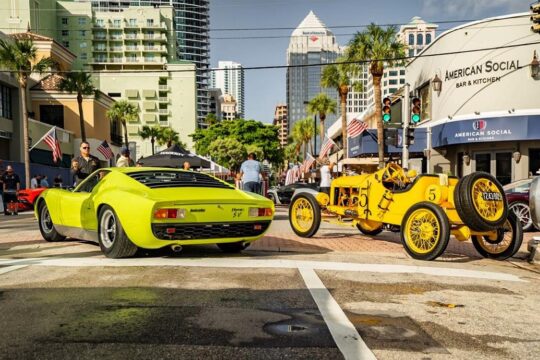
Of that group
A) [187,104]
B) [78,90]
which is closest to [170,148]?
[78,90]

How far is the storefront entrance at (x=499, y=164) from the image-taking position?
21.7 m

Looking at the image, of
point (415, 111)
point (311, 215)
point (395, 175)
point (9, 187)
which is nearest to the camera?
point (395, 175)

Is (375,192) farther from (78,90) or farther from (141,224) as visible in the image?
(78,90)

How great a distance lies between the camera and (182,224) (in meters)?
5.97

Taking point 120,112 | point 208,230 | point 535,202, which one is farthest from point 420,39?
point 208,230

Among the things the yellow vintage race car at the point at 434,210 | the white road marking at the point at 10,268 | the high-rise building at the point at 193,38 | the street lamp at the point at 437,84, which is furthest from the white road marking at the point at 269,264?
the high-rise building at the point at 193,38

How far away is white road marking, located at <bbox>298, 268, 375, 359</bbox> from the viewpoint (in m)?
3.05

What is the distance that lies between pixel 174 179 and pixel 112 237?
1.12m

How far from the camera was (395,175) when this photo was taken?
801cm

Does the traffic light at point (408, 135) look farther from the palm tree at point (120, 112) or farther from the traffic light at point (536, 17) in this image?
the palm tree at point (120, 112)

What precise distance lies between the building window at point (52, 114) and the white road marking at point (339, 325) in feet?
143

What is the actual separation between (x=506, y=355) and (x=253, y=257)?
13.2ft

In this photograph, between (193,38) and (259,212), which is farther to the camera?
Answer: (193,38)

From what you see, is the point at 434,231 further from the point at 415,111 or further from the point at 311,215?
the point at 415,111
